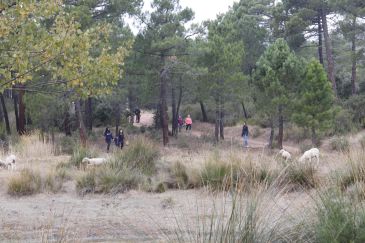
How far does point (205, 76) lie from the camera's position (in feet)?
105

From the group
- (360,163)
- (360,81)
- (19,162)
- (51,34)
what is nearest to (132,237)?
(51,34)

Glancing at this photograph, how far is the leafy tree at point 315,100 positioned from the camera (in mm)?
26609

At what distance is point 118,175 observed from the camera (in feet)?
37.6

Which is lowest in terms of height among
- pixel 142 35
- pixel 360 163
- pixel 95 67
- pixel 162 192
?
pixel 162 192

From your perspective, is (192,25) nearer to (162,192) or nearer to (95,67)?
(162,192)

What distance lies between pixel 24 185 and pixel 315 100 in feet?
61.7

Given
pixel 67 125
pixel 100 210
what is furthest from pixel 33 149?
pixel 67 125

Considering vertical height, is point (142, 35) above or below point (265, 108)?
above

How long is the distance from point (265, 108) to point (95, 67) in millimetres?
23113

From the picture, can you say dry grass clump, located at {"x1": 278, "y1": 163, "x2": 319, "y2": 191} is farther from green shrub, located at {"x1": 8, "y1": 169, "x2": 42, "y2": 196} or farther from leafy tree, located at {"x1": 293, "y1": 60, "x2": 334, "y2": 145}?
leafy tree, located at {"x1": 293, "y1": 60, "x2": 334, "y2": 145}

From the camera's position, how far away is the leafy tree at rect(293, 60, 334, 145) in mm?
26609

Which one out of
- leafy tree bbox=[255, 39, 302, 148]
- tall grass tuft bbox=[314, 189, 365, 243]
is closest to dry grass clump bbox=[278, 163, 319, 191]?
tall grass tuft bbox=[314, 189, 365, 243]

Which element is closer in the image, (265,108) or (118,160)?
(118,160)

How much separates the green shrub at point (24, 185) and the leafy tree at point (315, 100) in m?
17.8
